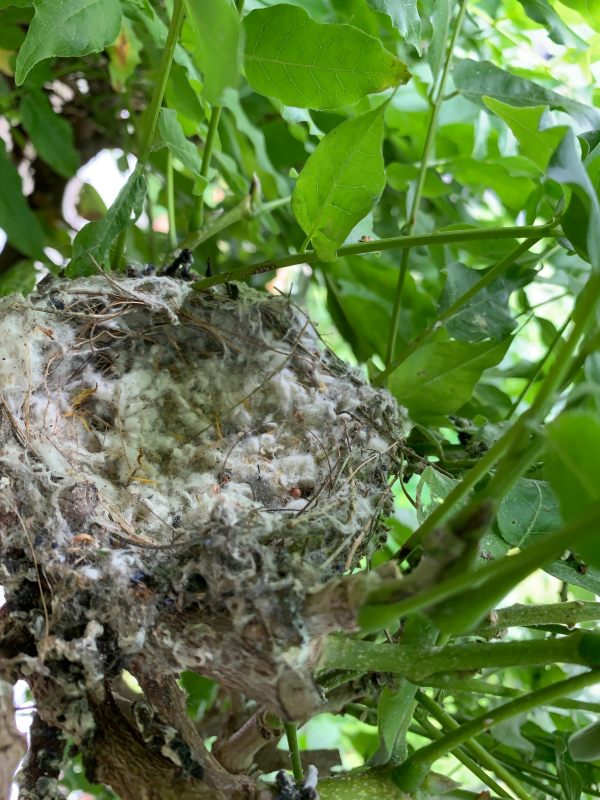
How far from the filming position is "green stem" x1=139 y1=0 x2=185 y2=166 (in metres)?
0.69

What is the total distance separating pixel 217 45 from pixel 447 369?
18.9 inches

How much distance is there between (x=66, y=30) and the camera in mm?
651

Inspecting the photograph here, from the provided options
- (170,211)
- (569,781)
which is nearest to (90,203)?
(170,211)

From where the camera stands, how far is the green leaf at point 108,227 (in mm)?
757

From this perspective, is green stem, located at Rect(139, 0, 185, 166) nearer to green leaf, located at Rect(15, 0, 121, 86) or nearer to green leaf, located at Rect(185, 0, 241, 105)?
green leaf, located at Rect(15, 0, 121, 86)

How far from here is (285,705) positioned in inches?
19.4

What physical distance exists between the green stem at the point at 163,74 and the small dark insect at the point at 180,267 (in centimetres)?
13

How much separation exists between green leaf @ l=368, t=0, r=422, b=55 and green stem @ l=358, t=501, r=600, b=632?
20.3 inches

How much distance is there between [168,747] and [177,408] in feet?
1.51

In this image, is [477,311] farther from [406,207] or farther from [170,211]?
[170,211]

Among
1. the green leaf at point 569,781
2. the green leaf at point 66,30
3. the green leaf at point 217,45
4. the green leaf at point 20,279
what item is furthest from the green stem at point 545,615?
the green leaf at point 20,279

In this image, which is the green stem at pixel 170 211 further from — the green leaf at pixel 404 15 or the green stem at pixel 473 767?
the green stem at pixel 473 767

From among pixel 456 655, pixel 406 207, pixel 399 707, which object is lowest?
pixel 399 707

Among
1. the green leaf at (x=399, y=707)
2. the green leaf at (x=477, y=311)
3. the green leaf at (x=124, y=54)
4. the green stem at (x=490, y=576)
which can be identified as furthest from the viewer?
the green leaf at (x=124, y=54)
